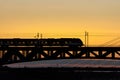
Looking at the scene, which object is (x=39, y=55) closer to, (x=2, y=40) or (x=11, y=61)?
(x=11, y=61)

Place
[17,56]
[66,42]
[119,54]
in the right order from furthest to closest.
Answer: [66,42] < [17,56] < [119,54]

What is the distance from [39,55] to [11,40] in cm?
2987

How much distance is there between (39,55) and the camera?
91125 millimetres
